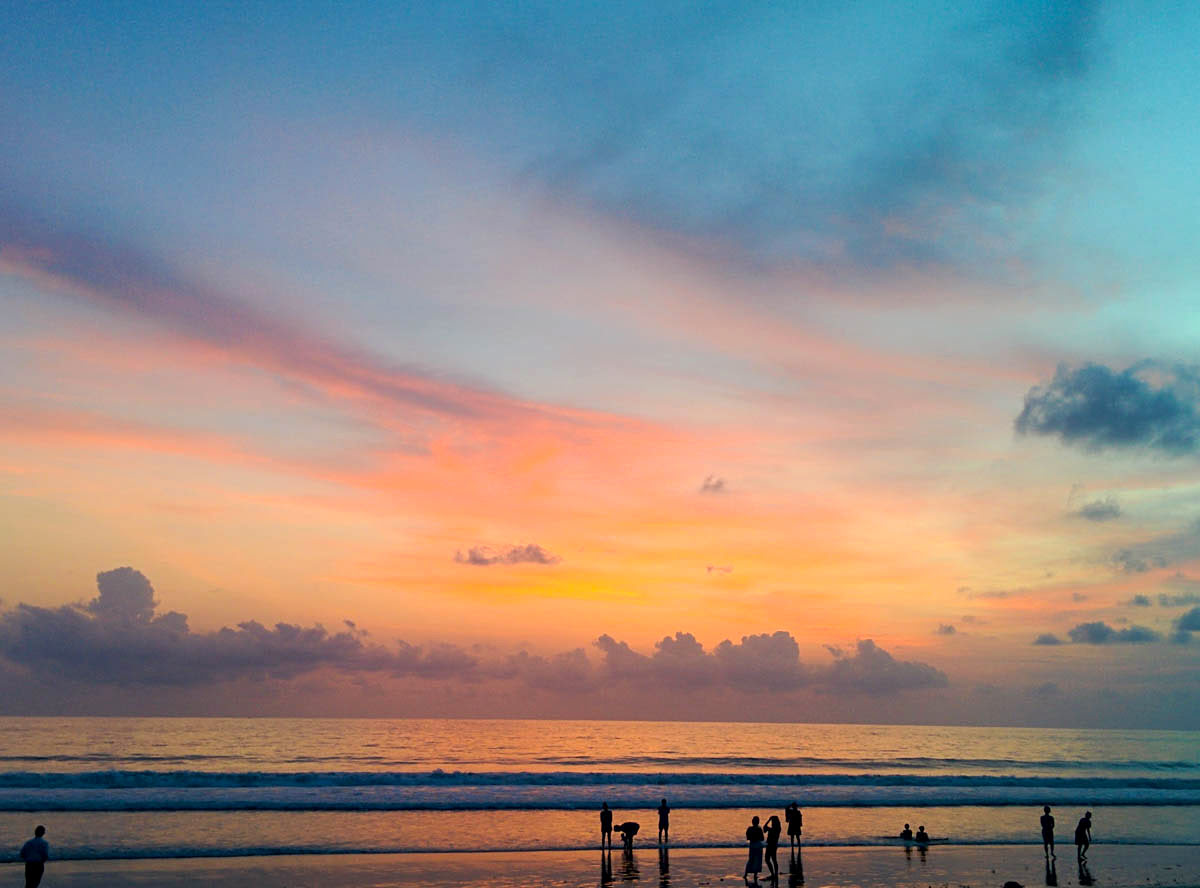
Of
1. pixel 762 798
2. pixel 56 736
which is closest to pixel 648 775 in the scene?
pixel 762 798

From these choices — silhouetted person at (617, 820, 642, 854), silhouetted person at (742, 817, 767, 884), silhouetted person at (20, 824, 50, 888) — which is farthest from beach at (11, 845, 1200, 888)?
silhouetted person at (20, 824, 50, 888)

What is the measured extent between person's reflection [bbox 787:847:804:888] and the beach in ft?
0.61

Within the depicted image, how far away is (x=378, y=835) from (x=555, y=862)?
948 cm

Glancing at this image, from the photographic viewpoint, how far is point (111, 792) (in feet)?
152

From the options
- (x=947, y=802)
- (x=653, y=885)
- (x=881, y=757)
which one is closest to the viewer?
(x=653, y=885)

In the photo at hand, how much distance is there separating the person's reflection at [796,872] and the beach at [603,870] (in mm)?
187

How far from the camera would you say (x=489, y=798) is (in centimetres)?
4719

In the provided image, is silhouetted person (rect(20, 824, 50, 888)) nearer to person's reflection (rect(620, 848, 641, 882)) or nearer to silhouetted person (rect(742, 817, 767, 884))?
person's reflection (rect(620, 848, 641, 882))

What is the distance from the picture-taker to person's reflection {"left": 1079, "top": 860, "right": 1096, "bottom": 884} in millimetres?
27609

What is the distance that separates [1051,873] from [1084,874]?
1256mm

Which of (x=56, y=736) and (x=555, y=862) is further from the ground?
(x=555, y=862)

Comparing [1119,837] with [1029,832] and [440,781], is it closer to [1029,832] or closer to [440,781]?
[1029,832]

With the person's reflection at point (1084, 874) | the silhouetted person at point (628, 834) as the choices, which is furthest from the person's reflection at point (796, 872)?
the person's reflection at point (1084, 874)

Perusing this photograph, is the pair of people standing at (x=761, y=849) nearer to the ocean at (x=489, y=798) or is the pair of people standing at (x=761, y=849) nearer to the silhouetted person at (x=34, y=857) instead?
the ocean at (x=489, y=798)
